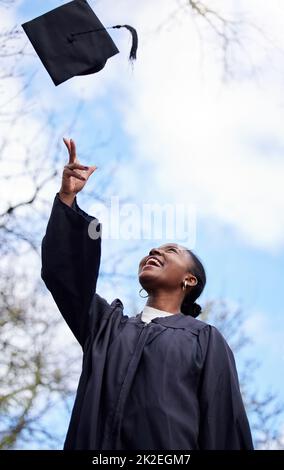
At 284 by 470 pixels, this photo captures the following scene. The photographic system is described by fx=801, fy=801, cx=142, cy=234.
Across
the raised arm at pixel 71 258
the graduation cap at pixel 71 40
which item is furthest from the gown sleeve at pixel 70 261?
the graduation cap at pixel 71 40

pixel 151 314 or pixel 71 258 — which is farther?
pixel 151 314

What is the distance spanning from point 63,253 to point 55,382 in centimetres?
499

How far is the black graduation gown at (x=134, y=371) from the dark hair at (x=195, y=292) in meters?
0.26

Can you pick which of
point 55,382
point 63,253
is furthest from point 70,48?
point 55,382

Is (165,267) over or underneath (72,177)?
underneath

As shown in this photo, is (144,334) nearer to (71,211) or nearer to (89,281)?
(89,281)

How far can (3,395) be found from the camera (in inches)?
316

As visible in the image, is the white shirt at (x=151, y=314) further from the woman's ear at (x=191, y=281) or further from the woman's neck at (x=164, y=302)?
the woman's ear at (x=191, y=281)

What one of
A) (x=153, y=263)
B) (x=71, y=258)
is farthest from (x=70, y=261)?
(x=153, y=263)

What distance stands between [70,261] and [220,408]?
0.85 m

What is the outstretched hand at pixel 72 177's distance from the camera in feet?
10.9

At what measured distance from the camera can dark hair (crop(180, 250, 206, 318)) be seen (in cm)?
375

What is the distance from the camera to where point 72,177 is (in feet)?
11.0

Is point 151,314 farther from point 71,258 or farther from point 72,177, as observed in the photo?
point 72,177
